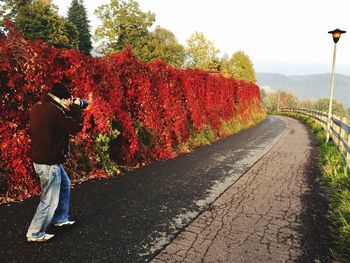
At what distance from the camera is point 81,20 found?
64.4 meters

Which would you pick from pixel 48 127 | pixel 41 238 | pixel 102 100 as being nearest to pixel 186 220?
pixel 41 238

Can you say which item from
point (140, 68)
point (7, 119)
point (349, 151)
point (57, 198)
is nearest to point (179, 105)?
point (140, 68)

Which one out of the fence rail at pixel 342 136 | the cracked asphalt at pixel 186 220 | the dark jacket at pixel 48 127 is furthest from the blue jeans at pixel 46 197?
the fence rail at pixel 342 136

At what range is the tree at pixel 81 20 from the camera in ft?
202

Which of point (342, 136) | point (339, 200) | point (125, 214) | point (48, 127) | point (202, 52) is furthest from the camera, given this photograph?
point (202, 52)

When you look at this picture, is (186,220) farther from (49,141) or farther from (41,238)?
(49,141)

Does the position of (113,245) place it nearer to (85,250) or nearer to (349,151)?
(85,250)

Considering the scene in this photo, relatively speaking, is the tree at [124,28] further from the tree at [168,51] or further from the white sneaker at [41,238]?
the white sneaker at [41,238]

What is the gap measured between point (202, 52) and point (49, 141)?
3348 centimetres

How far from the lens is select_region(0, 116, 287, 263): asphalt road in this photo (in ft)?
11.0

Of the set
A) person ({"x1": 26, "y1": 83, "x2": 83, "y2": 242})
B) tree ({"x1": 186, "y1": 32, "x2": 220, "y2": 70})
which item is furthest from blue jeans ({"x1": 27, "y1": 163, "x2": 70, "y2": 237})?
tree ({"x1": 186, "y1": 32, "x2": 220, "y2": 70})

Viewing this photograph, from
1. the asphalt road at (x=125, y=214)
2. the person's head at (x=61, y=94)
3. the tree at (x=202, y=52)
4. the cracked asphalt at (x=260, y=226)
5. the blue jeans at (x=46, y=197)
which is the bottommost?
the cracked asphalt at (x=260, y=226)

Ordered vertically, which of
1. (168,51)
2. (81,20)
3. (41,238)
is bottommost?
(41,238)

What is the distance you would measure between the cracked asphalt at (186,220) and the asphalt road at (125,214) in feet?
0.04
